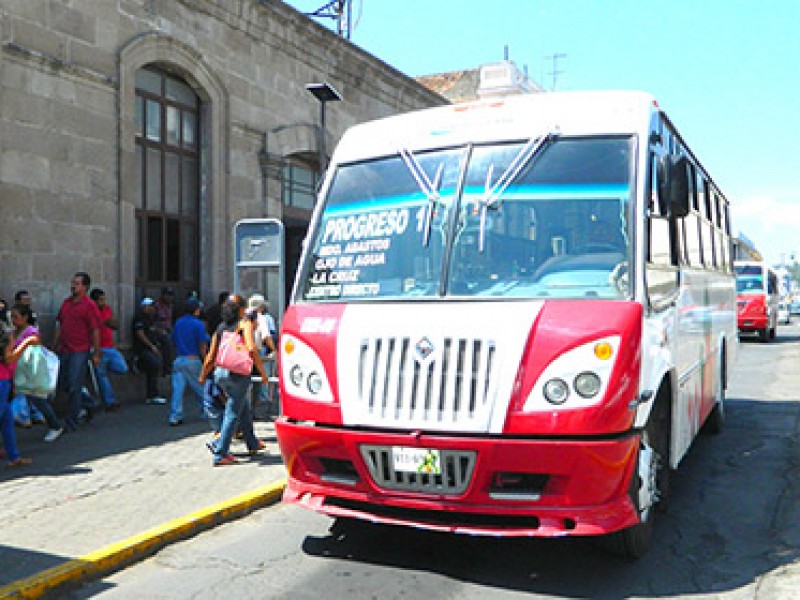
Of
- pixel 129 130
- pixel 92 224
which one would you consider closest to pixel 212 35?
pixel 129 130

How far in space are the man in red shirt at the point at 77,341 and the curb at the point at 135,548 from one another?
11.6 ft

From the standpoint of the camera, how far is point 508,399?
4.04 m

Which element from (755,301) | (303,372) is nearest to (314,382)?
(303,372)

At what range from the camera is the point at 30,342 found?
7.34 meters

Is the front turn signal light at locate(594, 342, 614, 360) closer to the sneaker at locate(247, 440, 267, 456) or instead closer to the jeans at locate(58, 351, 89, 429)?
the sneaker at locate(247, 440, 267, 456)

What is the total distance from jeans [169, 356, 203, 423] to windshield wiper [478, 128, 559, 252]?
538 cm

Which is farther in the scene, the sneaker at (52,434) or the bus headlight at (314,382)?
the sneaker at (52,434)

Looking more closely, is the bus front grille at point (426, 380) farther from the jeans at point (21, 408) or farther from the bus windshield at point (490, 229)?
the jeans at point (21, 408)

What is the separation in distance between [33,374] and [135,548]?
137 inches

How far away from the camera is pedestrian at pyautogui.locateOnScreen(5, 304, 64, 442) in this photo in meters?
7.55

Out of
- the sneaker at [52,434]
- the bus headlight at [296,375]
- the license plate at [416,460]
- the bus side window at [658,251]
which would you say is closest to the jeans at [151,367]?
the sneaker at [52,434]

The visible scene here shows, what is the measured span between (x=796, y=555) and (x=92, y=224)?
349 inches

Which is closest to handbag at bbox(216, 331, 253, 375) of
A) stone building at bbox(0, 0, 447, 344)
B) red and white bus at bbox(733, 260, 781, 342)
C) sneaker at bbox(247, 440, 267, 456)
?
sneaker at bbox(247, 440, 267, 456)

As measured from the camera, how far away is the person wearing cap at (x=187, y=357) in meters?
9.17
